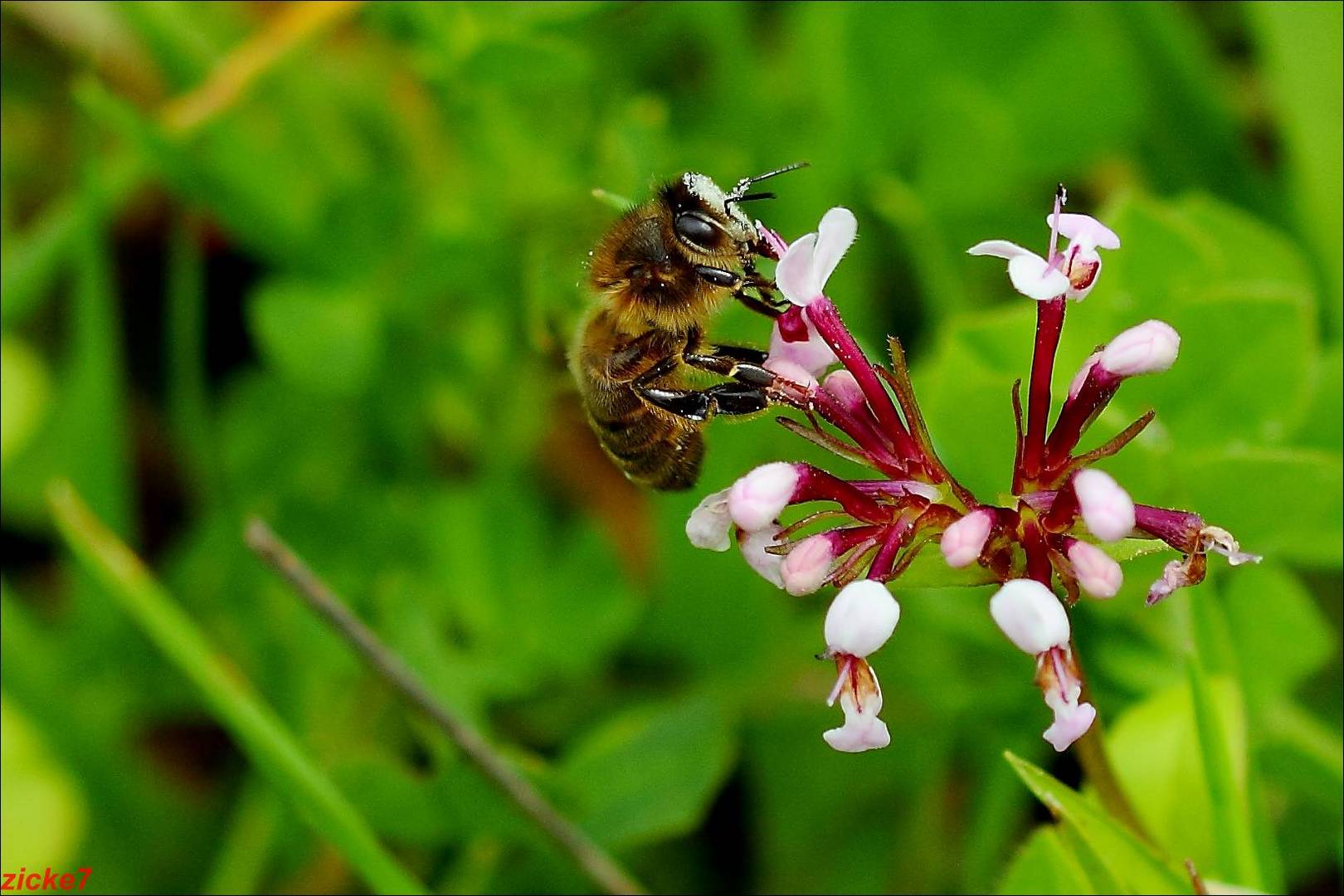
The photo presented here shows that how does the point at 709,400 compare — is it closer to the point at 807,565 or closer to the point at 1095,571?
the point at 807,565

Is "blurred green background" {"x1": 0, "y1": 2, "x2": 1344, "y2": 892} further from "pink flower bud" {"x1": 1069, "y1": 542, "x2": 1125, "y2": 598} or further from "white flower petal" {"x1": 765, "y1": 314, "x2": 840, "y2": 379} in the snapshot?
"pink flower bud" {"x1": 1069, "y1": 542, "x2": 1125, "y2": 598}

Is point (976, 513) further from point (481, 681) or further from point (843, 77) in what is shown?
point (843, 77)

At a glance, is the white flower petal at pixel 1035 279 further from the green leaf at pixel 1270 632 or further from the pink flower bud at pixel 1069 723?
the green leaf at pixel 1270 632

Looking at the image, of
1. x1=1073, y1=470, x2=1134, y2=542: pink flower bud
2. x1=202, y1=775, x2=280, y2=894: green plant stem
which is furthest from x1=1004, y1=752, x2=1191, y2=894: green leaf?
x1=202, y1=775, x2=280, y2=894: green plant stem

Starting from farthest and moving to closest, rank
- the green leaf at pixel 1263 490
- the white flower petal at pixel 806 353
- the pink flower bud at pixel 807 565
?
the green leaf at pixel 1263 490
the white flower petal at pixel 806 353
the pink flower bud at pixel 807 565

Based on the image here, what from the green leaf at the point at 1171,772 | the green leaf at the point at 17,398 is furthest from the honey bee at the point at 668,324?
the green leaf at the point at 17,398

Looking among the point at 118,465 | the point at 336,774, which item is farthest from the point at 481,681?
the point at 118,465

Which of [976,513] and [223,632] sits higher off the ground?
[976,513]
